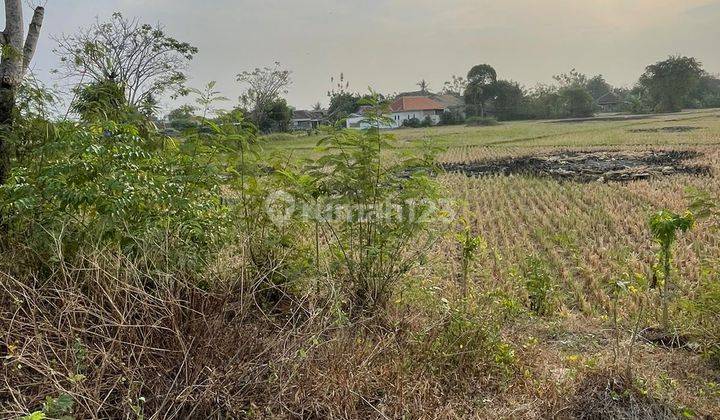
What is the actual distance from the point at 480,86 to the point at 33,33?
63.5 meters

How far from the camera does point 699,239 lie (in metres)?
7.91

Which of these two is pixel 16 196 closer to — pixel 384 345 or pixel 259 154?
pixel 259 154

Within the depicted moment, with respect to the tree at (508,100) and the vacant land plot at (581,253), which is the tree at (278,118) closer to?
the vacant land plot at (581,253)

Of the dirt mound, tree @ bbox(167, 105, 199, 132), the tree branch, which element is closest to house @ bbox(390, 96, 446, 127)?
the dirt mound

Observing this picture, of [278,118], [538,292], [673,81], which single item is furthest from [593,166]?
[673,81]

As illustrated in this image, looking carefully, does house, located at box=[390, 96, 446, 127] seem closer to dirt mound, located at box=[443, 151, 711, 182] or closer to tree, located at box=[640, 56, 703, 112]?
tree, located at box=[640, 56, 703, 112]

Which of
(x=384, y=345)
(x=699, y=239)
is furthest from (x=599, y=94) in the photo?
(x=384, y=345)

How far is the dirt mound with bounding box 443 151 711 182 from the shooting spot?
16547 mm

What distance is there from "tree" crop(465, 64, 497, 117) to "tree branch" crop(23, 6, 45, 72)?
62297 mm

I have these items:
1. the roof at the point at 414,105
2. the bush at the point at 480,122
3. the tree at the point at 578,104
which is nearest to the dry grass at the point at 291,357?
the bush at the point at 480,122

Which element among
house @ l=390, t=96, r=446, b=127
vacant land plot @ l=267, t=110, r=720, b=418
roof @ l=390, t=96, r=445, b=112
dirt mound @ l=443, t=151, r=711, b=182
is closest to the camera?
vacant land plot @ l=267, t=110, r=720, b=418

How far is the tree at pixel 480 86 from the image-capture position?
63.8 metres

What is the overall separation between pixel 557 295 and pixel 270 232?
3.64 meters

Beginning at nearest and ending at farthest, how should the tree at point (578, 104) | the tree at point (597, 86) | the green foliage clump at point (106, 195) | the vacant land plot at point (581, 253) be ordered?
the green foliage clump at point (106, 195) → the vacant land plot at point (581, 253) → the tree at point (578, 104) → the tree at point (597, 86)
